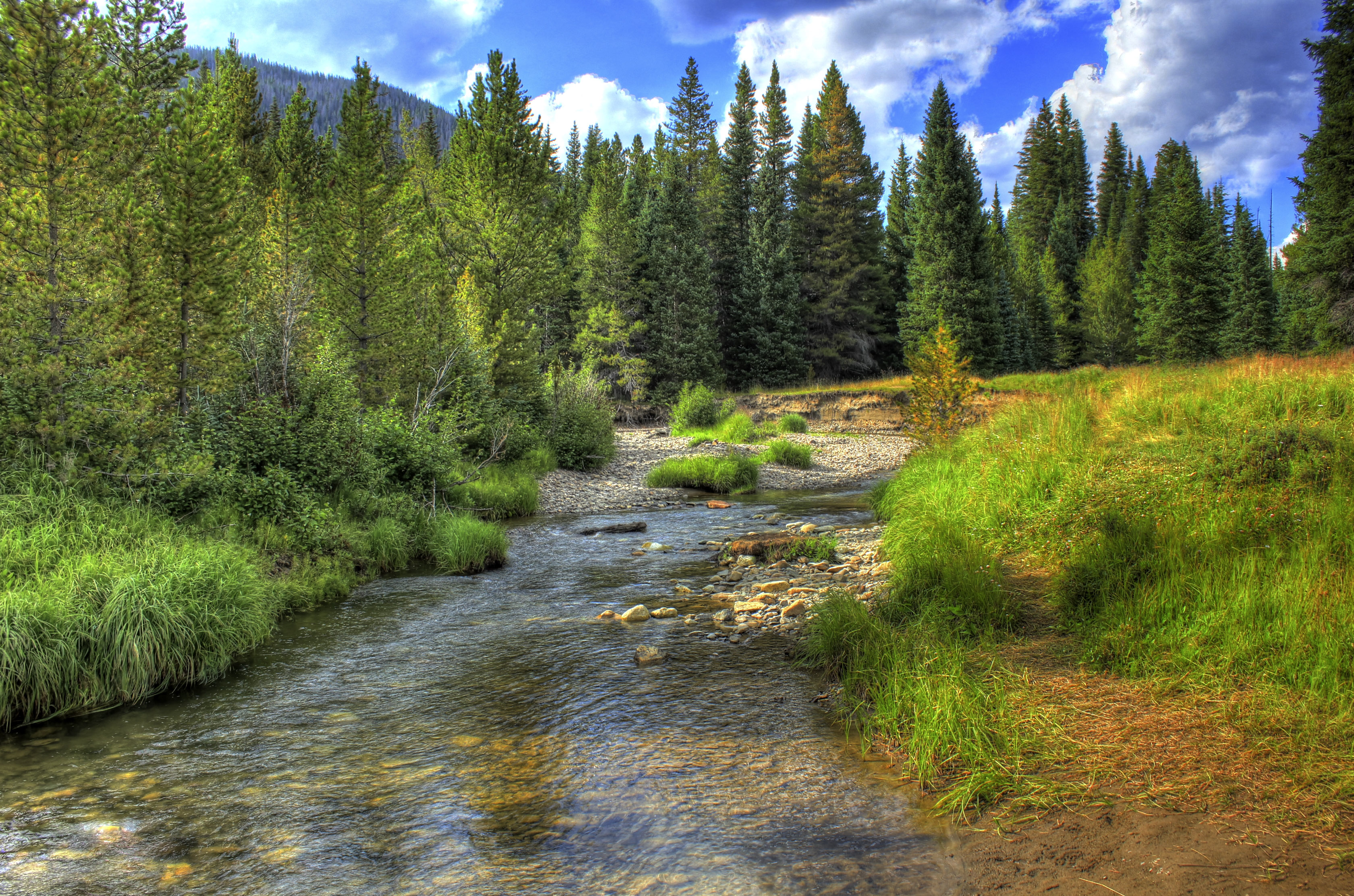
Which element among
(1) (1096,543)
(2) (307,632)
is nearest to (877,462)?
(1) (1096,543)

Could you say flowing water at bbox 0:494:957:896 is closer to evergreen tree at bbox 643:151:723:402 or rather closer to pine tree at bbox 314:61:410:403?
pine tree at bbox 314:61:410:403

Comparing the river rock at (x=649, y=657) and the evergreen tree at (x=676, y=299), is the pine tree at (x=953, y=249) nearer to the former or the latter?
the evergreen tree at (x=676, y=299)

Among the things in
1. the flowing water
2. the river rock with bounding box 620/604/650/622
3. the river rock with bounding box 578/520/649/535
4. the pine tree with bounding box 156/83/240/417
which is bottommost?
the flowing water

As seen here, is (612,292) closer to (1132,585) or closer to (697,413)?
(697,413)

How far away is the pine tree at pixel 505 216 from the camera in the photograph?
2094 cm

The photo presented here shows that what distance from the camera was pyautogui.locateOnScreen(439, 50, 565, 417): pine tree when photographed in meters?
20.9

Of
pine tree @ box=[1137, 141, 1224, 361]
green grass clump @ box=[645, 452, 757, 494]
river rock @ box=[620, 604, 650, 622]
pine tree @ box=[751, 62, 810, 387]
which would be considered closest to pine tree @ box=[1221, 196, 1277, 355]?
pine tree @ box=[1137, 141, 1224, 361]

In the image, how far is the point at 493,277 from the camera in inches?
844

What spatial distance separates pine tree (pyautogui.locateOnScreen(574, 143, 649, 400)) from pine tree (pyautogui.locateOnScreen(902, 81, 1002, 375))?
15.7 metres

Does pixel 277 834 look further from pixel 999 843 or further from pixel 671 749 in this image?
pixel 999 843

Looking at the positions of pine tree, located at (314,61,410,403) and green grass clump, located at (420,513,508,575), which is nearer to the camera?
green grass clump, located at (420,513,508,575)

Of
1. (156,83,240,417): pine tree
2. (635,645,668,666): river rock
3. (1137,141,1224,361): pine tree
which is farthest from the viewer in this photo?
(1137,141,1224,361): pine tree

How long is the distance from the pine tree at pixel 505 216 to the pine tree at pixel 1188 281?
36.3m

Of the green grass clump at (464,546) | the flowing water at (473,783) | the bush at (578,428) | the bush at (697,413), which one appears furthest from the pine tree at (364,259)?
the flowing water at (473,783)
